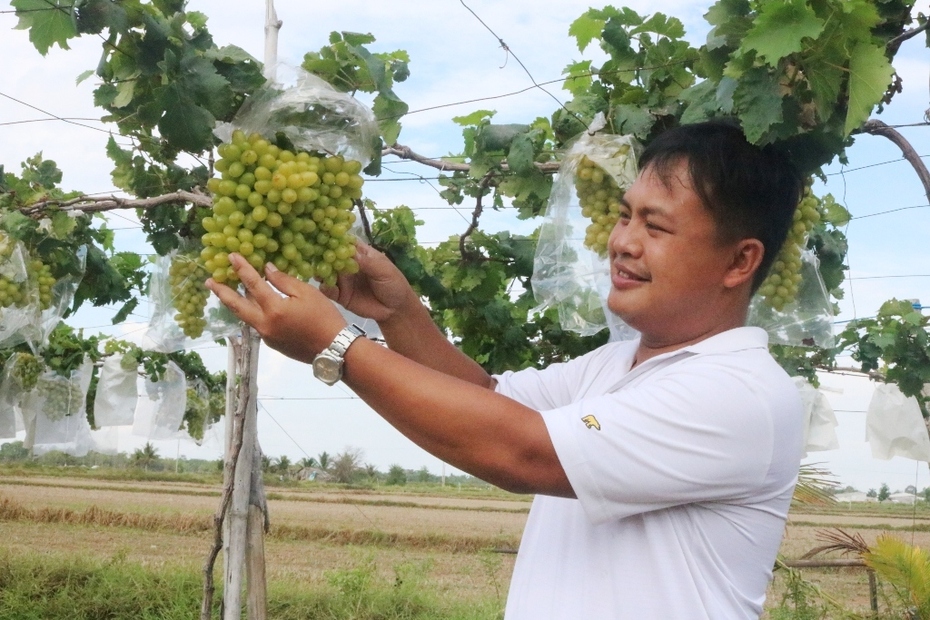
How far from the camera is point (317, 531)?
1848cm

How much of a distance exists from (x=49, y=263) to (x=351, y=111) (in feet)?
10.7

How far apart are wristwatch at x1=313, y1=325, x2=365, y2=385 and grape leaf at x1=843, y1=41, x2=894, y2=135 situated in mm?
1108

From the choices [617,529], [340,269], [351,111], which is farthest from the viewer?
[351,111]

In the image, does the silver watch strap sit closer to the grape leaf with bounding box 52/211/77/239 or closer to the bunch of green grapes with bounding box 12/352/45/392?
the grape leaf with bounding box 52/211/77/239

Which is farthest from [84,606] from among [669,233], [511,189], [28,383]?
[669,233]

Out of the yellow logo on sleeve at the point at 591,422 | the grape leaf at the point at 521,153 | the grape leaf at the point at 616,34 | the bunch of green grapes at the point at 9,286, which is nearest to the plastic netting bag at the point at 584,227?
the grape leaf at the point at 521,153

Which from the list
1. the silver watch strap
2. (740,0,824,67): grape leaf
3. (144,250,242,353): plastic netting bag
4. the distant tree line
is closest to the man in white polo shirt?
the silver watch strap

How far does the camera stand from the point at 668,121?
99.3 inches

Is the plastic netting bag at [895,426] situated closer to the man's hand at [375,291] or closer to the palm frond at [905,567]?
the palm frond at [905,567]

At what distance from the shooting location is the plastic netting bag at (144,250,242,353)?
11.1 feet

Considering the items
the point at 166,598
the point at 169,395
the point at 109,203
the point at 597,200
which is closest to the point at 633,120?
the point at 597,200

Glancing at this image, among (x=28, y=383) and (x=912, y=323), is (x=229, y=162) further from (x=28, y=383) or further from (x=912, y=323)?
(x=28, y=383)

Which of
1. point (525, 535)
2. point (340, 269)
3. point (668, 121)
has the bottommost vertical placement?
point (525, 535)

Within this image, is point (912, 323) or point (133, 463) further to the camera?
point (133, 463)
